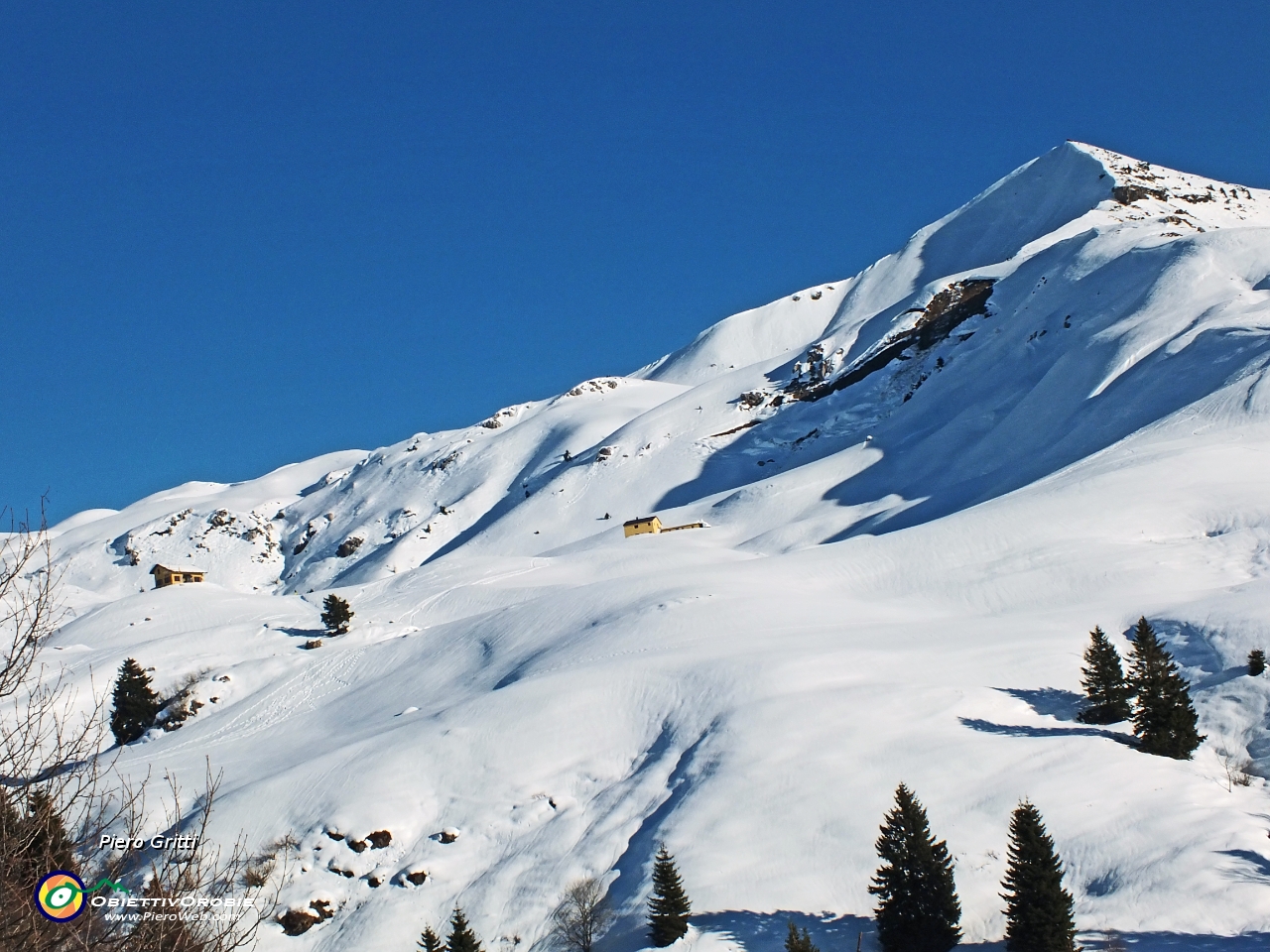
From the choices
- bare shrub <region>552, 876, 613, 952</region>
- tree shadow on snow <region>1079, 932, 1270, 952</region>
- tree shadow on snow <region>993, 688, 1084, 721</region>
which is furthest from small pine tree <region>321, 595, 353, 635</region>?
tree shadow on snow <region>1079, 932, 1270, 952</region>

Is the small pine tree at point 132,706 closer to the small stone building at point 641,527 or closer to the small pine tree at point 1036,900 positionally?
the small stone building at point 641,527

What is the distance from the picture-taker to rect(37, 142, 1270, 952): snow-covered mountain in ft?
100

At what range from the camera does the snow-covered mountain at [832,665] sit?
100 feet

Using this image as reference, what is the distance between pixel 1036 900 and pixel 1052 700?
52.3 feet

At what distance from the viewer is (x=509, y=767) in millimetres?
41344

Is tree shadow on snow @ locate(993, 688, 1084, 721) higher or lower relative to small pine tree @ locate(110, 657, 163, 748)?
lower

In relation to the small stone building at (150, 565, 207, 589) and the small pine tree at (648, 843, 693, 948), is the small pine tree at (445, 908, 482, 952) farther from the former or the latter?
the small stone building at (150, 565, 207, 589)

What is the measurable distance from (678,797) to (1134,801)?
45.5ft

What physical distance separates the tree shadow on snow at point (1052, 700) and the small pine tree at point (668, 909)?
1564 cm

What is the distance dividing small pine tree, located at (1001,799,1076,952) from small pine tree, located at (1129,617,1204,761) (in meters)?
10.1

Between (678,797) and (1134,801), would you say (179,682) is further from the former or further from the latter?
(1134,801)

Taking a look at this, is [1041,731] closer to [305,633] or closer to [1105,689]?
[1105,689]

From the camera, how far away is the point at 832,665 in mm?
43875

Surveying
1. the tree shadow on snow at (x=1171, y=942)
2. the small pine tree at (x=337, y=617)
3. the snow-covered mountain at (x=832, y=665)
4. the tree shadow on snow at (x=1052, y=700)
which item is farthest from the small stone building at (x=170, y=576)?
the tree shadow on snow at (x=1171, y=942)
